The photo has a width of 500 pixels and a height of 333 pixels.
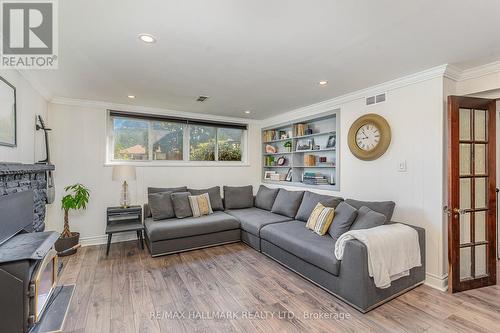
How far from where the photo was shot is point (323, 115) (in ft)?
13.4

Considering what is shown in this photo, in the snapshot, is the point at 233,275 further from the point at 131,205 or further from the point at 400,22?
the point at 400,22

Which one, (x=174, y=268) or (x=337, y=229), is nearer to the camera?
(x=337, y=229)

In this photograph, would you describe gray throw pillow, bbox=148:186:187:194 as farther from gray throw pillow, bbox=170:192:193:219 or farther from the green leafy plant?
the green leafy plant

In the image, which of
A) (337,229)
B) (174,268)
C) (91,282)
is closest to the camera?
(91,282)

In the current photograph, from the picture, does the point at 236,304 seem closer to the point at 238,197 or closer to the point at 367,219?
the point at 367,219

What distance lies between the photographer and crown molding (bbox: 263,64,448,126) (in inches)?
104

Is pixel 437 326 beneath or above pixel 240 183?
beneath

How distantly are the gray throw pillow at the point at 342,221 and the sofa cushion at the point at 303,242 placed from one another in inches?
3.8

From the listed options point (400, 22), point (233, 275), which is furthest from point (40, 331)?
point (400, 22)

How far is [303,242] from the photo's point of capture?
9.25 feet

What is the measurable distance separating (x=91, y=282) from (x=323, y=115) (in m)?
3.99

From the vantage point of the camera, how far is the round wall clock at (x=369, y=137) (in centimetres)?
312

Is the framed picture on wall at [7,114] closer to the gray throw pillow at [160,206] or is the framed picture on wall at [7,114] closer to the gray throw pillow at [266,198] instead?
the gray throw pillow at [160,206]

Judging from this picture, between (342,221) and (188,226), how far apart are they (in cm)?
223
